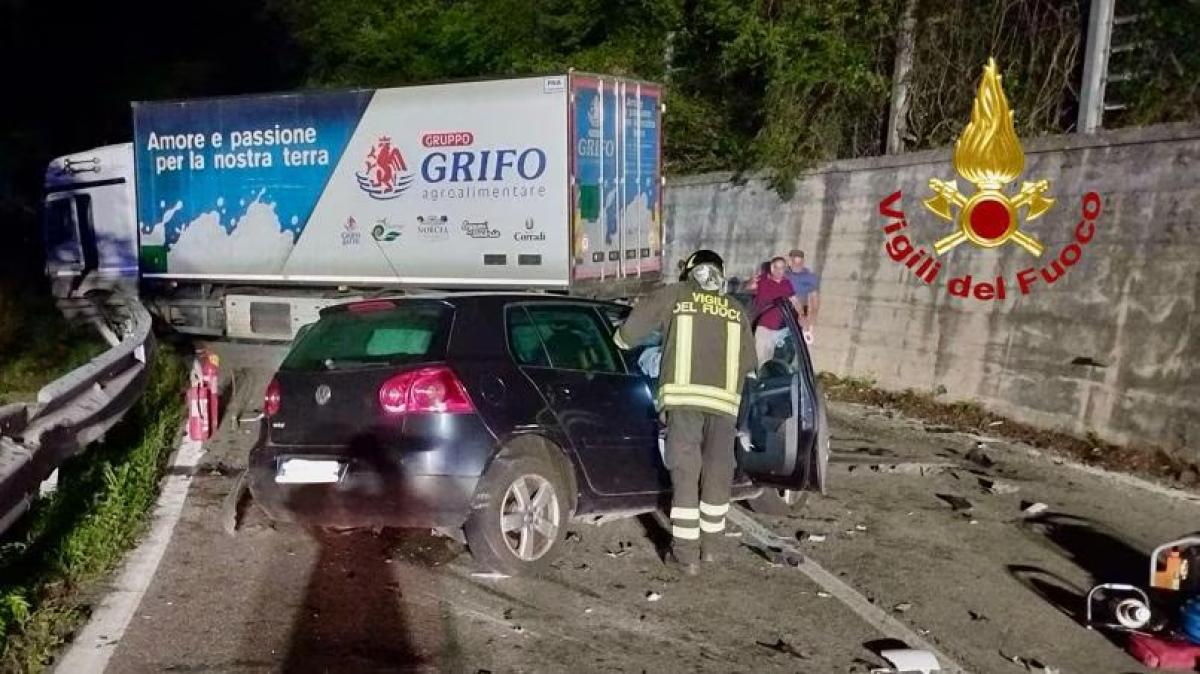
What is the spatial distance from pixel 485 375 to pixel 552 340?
65 centimetres

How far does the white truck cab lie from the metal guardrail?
8130 mm

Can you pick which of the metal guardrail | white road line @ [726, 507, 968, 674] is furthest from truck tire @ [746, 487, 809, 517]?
the metal guardrail

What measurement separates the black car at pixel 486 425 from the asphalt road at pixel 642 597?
34cm

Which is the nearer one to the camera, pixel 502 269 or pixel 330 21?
pixel 502 269

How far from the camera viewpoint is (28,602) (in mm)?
5215

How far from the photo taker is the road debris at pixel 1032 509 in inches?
307

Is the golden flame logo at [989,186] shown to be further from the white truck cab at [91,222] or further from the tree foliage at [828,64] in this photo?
the white truck cab at [91,222]

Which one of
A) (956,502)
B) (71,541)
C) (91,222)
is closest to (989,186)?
(956,502)

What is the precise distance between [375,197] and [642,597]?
27.4ft

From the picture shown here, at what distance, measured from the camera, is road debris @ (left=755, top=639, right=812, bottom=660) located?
16.7ft

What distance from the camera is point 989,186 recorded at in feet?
37.6

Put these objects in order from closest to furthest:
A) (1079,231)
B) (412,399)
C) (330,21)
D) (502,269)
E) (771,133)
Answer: (412,399)
(1079,231)
(502,269)
(771,133)
(330,21)

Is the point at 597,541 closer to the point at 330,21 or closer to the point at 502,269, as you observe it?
the point at 502,269

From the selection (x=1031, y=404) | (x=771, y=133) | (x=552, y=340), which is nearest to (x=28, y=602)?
(x=552, y=340)
